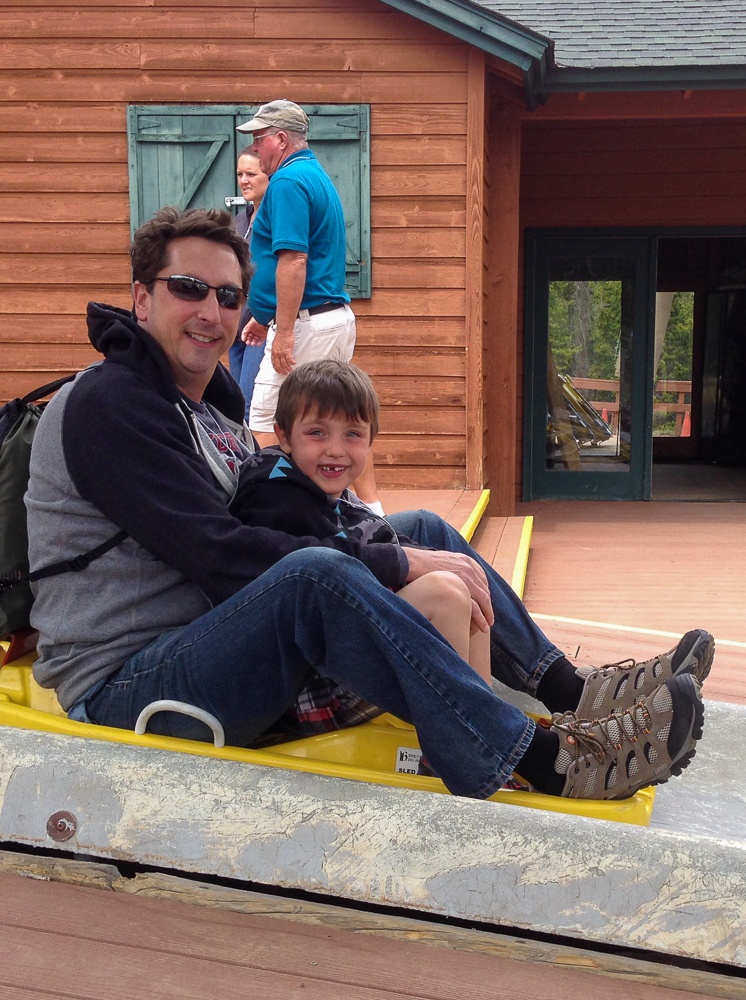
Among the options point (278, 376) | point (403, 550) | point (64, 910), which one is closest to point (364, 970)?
point (64, 910)

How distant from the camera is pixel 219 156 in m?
6.30

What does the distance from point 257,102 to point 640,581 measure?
11.9 feet

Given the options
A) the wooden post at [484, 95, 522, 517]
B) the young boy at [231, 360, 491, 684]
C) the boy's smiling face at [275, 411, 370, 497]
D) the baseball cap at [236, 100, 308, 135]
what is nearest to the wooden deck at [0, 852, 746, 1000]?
the young boy at [231, 360, 491, 684]

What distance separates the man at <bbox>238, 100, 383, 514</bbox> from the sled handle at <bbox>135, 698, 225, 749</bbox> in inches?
82.9

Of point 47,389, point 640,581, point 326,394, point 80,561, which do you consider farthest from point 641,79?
point 80,561

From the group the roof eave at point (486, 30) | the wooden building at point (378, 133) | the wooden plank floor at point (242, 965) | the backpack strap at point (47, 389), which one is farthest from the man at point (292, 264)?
the wooden plank floor at point (242, 965)

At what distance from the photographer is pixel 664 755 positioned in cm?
204

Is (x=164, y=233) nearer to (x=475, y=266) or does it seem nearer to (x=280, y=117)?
(x=280, y=117)

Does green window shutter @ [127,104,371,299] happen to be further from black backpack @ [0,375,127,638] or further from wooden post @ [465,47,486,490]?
black backpack @ [0,375,127,638]

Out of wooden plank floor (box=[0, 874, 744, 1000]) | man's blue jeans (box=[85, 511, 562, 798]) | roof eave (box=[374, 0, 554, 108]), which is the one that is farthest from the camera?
roof eave (box=[374, 0, 554, 108])

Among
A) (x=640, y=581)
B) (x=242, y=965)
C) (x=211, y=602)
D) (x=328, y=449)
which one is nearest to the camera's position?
(x=242, y=965)

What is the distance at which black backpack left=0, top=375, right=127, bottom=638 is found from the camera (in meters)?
2.18

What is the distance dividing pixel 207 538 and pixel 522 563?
312 cm

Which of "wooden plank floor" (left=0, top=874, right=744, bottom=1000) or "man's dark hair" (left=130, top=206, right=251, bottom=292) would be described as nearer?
"wooden plank floor" (left=0, top=874, right=744, bottom=1000)
